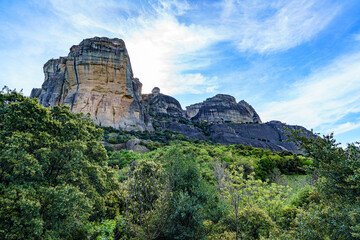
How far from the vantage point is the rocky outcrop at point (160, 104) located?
85512 mm

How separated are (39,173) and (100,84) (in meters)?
44.9

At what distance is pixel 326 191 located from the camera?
17.6 feet

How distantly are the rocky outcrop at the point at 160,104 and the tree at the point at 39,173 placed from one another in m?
71.2

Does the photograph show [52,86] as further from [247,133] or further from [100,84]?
[247,133]

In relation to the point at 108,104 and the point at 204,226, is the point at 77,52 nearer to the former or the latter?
the point at 108,104

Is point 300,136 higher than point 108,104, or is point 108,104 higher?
point 108,104

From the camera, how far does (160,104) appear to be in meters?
89.4

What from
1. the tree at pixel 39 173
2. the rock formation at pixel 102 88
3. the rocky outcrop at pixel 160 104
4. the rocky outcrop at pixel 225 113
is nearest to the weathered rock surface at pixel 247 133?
the rock formation at pixel 102 88

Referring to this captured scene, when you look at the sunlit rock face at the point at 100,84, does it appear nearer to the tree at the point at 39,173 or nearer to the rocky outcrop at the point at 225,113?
the tree at the point at 39,173

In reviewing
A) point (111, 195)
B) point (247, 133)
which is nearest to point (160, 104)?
point (247, 133)

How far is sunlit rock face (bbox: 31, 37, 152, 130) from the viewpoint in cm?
4625

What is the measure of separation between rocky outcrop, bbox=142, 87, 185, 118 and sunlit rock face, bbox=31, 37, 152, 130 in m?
30.3

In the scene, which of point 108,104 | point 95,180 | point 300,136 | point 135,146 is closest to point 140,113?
point 108,104

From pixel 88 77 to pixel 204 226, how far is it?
4802 centimetres
